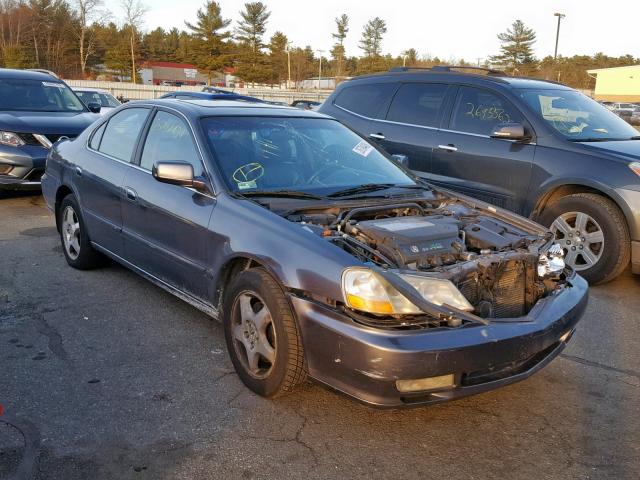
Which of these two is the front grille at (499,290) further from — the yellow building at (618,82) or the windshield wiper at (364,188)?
the yellow building at (618,82)

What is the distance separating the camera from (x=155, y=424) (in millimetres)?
3072

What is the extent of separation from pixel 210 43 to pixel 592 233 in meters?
70.0

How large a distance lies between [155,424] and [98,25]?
3194 inches

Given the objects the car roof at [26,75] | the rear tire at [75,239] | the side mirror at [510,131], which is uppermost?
the car roof at [26,75]

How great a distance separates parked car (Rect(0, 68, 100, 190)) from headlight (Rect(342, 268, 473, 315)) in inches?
260

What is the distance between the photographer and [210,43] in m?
70.5

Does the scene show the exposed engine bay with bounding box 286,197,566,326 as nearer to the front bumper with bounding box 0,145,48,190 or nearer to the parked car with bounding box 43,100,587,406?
the parked car with bounding box 43,100,587,406

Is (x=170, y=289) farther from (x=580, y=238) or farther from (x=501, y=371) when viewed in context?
(x=580, y=238)

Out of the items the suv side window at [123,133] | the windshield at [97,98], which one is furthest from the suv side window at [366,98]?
the windshield at [97,98]

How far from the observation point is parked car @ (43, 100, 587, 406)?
2.85 metres

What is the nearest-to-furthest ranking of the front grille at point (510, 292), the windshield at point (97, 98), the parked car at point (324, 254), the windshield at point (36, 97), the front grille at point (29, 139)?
the parked car at point (324, 254), the front grille at point (510, 292), the front grille at point (29, 139), the windshield at point (36, 97), the windshield at point (97, 98)

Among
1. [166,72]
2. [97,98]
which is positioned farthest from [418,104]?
[166,72]

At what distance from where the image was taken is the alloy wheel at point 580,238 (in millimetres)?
5633

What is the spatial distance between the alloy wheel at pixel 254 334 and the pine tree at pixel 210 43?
70.0 m
